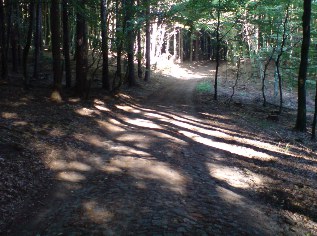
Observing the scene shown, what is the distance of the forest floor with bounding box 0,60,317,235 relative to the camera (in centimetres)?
648

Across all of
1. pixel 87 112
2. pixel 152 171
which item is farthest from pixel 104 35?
pixel 152 171

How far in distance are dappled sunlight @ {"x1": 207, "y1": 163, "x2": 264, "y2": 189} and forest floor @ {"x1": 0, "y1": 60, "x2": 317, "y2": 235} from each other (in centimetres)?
3

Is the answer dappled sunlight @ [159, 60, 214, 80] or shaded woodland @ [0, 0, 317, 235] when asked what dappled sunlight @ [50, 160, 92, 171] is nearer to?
shaded woodland @ [0, 0, 317, 235]

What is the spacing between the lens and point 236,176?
32.3 feet

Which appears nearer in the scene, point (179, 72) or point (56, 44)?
point (56, 44)

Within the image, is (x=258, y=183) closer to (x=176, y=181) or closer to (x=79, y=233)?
(x=176, y=181)

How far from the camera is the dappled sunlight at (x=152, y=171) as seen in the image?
28.2 ft

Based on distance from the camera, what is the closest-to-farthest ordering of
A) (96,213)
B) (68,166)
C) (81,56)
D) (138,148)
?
(96,213) → (68,166) → (138,148) → (81,56)

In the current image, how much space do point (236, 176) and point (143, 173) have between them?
2739 millimetres

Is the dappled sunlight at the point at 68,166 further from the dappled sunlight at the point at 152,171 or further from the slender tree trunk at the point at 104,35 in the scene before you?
the slender tree trunk at the point at 104,35

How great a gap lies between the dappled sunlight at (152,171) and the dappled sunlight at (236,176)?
1.25m

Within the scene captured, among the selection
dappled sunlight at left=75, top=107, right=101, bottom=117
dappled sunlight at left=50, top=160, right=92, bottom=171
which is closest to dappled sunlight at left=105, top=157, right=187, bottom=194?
dappled sunlight at left=50, top=160, right=92, bottom=171

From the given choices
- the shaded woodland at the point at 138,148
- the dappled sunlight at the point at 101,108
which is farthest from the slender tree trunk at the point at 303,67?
the dappled sunlight at the point at 101,108

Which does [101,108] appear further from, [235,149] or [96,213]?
[96,213]
